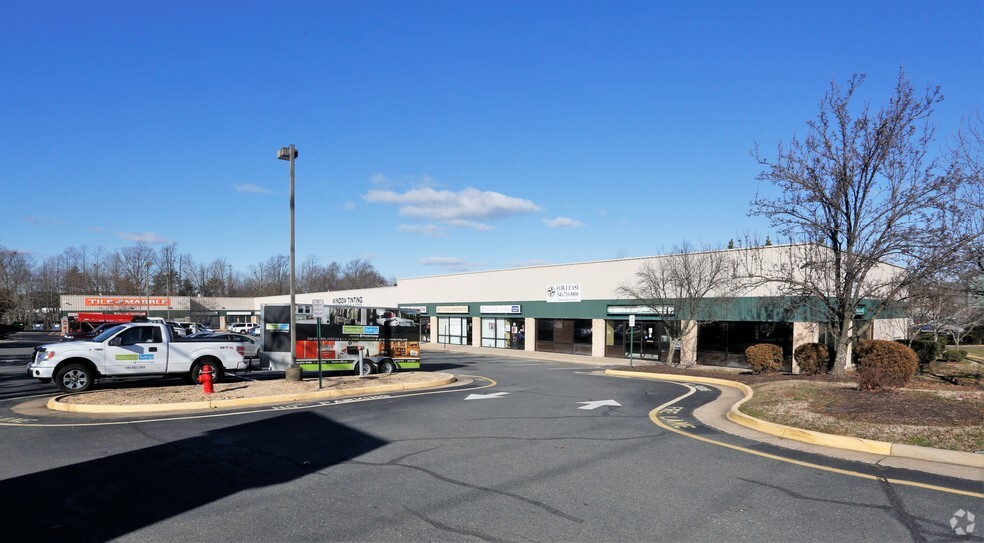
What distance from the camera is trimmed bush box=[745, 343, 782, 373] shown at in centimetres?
2184

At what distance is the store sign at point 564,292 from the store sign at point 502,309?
3090mm

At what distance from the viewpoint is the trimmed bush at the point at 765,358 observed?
71.7ft

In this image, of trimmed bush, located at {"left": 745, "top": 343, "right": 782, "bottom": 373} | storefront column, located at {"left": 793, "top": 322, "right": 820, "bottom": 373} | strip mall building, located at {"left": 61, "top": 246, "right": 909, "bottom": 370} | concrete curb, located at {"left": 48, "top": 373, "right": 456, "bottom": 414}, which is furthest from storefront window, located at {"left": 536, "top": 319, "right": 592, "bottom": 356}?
concrete curb, located at {"left": 48, "top": 373, "right": 456, "bottom": 414}

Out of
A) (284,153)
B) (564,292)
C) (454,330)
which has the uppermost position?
(284,153)

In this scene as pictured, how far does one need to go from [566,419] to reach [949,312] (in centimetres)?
2101

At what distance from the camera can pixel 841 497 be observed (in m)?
6.55

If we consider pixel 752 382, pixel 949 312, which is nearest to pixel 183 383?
pixel 752 382

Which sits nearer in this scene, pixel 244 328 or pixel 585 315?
pixel 585 315

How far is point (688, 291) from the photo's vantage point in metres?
27.7

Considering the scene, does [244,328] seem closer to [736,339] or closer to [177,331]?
[177,331]

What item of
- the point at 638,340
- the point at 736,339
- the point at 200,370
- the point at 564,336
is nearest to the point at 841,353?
the point at 736,339

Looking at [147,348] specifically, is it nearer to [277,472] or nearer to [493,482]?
[277,472]

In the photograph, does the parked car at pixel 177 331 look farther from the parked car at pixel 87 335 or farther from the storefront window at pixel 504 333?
the storefront window at pixel 504 333

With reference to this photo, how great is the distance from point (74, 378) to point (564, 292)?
2746 cm
